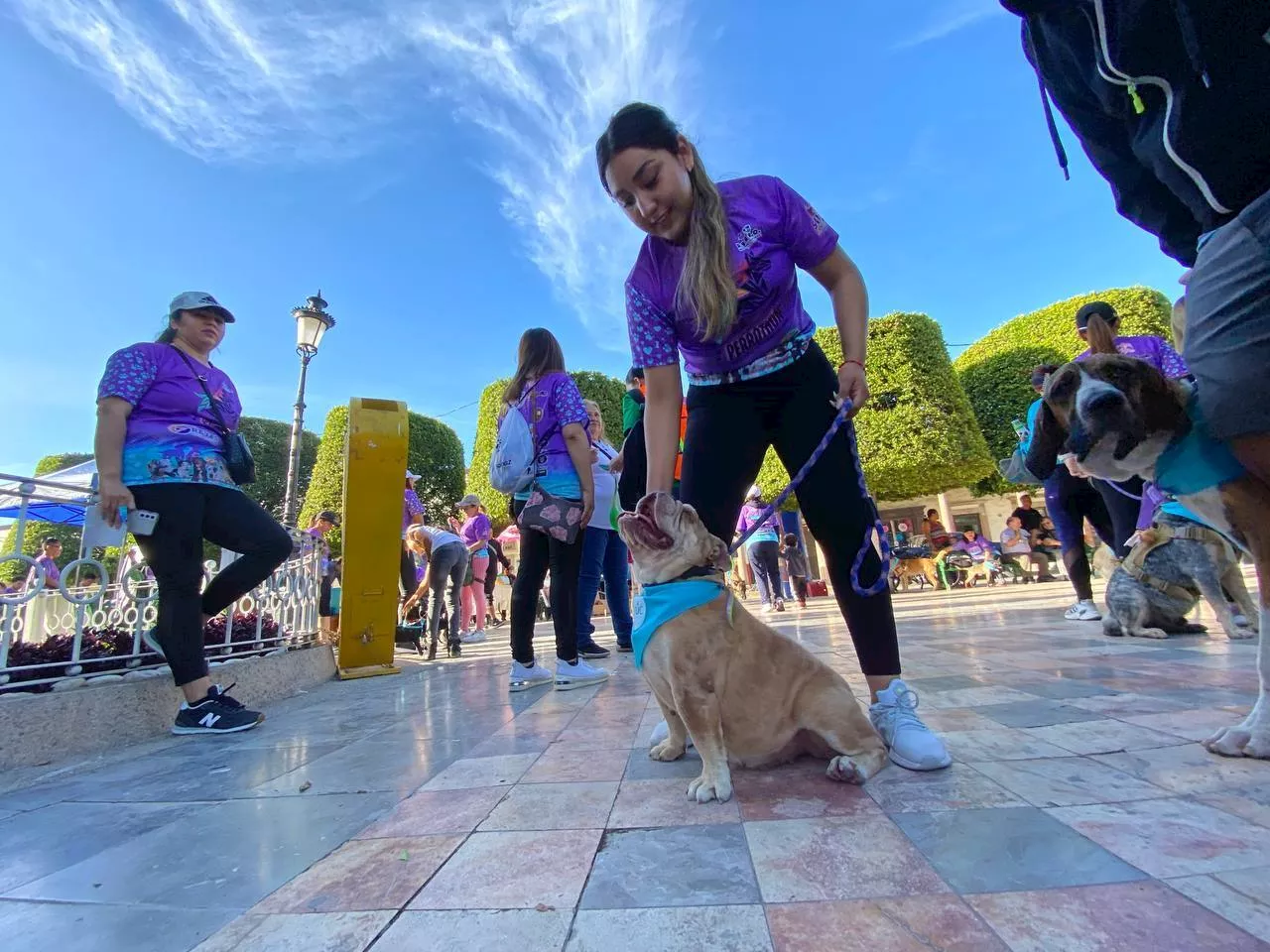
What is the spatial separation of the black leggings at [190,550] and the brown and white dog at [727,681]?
2.52 metres

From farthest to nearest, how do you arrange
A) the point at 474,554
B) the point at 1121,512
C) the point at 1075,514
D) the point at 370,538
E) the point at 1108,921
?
1. the point at 474,554
2. the point at 370,538
3. the point at 1075,514
4. the point at 1121,512
5. the point at 1108,921

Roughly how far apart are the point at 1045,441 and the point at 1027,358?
22.7 m

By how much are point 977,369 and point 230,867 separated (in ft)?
81.7

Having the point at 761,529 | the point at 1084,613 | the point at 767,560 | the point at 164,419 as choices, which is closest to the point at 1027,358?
the point at 767,560

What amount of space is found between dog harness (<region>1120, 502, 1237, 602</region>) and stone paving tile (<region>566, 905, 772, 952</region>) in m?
4.66

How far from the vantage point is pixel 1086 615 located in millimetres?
5539

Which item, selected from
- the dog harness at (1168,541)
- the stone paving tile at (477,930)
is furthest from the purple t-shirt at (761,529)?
the stone paving tile at (477,930)

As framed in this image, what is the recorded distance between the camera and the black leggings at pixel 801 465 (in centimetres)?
216

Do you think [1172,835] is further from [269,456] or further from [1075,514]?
[269,456]

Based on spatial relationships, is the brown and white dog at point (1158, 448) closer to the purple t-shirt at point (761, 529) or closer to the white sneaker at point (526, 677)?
the white sneaker at point (526, 677)

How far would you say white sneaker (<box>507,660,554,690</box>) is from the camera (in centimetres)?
402

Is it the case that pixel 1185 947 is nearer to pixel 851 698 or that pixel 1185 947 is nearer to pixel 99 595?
pixel 851 698

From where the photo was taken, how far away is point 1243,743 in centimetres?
172

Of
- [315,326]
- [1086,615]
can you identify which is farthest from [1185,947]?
[315,326]
